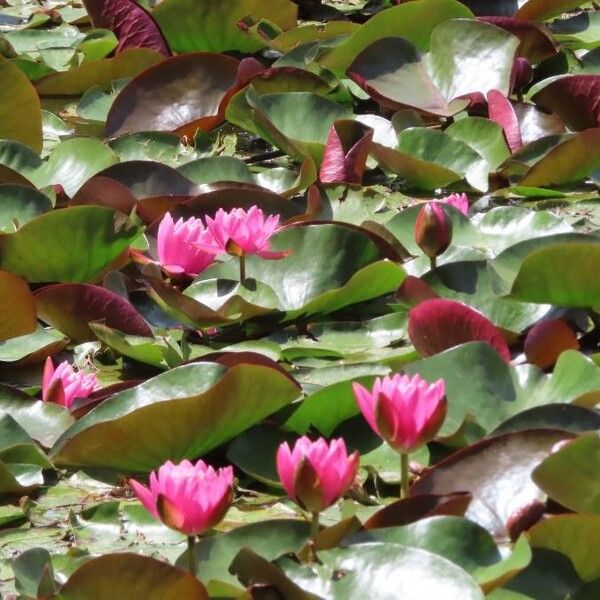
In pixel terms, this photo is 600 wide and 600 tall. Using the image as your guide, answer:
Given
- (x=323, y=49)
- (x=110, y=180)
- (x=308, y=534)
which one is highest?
(x=308, y=534)

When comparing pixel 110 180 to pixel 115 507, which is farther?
pixel 110 180

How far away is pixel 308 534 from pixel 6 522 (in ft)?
1.16

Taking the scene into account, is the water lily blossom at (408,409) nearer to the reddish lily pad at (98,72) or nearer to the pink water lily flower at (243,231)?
the pink water lily flower at (243,231)

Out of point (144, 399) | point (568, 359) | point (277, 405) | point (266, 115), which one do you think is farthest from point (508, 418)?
point (266, 115)

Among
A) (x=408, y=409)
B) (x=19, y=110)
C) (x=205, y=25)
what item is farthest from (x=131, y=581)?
(x=205, y=25)

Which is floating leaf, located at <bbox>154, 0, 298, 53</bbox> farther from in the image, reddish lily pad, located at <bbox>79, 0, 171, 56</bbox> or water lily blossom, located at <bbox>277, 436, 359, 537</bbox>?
water lily blossom, located at <bbox>277, 436, 359, 537</bbox>

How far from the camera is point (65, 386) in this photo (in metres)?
1.62

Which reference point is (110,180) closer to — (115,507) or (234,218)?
(234,218)

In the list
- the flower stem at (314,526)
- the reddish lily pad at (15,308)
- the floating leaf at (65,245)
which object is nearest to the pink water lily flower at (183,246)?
the floating leaf at (65,245)

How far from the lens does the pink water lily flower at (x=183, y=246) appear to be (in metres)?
1.92

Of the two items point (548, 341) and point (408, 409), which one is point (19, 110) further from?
point (408, 409)

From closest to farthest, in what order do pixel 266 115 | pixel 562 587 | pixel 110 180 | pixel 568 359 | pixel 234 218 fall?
pixel 562 587, pixel 568 359, pixel 234 218, pixel 110 180, pixel 266 115

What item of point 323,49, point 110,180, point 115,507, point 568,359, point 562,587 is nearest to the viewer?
point 562,587

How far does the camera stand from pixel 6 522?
1416mm
